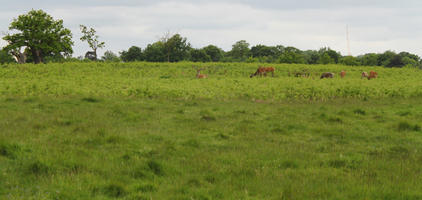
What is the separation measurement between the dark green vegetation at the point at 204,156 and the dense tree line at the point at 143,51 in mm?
53643

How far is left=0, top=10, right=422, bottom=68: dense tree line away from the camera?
62325 millimetres

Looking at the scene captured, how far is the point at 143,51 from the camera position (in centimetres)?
11244

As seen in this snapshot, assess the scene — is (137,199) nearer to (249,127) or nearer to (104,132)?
(104,132)

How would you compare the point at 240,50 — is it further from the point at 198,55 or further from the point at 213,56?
the point at 198,55

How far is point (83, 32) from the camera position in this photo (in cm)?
8150

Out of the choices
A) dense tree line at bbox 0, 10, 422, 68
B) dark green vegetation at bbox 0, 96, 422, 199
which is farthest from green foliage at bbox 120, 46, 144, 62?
dark green vegetation at bbox 0, 96, 422, 199

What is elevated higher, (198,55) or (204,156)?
(198,55)

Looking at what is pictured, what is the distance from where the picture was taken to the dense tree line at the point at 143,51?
62.3 m

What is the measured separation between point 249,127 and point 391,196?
7646mm

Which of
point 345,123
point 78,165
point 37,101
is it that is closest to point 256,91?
point 345,123

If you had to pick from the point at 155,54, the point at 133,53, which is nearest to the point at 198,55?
the point at 155,54

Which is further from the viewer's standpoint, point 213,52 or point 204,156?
point 213,52

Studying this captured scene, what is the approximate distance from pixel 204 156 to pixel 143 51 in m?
107

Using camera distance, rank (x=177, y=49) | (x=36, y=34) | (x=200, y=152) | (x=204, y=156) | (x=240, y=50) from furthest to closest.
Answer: (x=240, y=50), (x=177, y=49), (x=36, y=34), (x=200, y=152), (x=204, y=156)
